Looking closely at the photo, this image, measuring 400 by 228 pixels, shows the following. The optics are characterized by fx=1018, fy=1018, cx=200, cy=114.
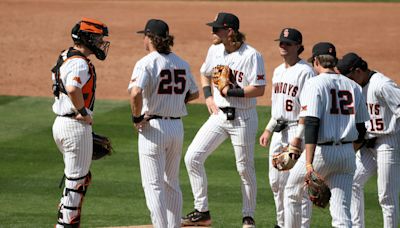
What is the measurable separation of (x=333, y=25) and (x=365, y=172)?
1672 cm

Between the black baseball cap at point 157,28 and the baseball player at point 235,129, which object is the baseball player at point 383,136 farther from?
the black baseball cap at point 157,28

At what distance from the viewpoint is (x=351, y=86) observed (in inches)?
315

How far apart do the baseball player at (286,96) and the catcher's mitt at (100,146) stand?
1.49 meters

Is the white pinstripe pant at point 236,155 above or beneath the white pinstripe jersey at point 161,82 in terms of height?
beneath

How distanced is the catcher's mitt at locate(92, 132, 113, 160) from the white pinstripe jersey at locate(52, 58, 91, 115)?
1.40 ft

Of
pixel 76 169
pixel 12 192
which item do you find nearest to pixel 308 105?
pixel 76 169

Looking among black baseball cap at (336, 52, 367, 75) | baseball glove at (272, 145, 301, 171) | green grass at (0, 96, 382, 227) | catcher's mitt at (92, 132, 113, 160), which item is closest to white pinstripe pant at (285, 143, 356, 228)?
baseball glove at (272, 145, 301, 171)

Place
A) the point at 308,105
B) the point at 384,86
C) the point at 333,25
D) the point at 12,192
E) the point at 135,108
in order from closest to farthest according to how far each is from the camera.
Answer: the point at 308,105, the point at 135,108, the point at 384,86, the point at 12,192, the point at 333,25

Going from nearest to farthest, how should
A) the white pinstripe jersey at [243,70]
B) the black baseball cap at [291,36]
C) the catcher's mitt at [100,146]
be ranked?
the catcher's mitt at [100,146], the black baseball cap at [291,36], the white pinstripe jersey at [243,70]

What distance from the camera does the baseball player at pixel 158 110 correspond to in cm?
844

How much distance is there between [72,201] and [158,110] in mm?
1047

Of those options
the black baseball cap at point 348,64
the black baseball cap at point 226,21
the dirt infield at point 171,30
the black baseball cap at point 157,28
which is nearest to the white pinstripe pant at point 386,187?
the black baseball cap at point 348,64

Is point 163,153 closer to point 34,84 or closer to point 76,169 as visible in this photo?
point 76,169

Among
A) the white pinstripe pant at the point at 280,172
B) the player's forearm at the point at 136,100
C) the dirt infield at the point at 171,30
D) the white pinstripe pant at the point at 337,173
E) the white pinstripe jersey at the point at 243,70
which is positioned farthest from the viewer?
the dirt infield at the point at 171,30
